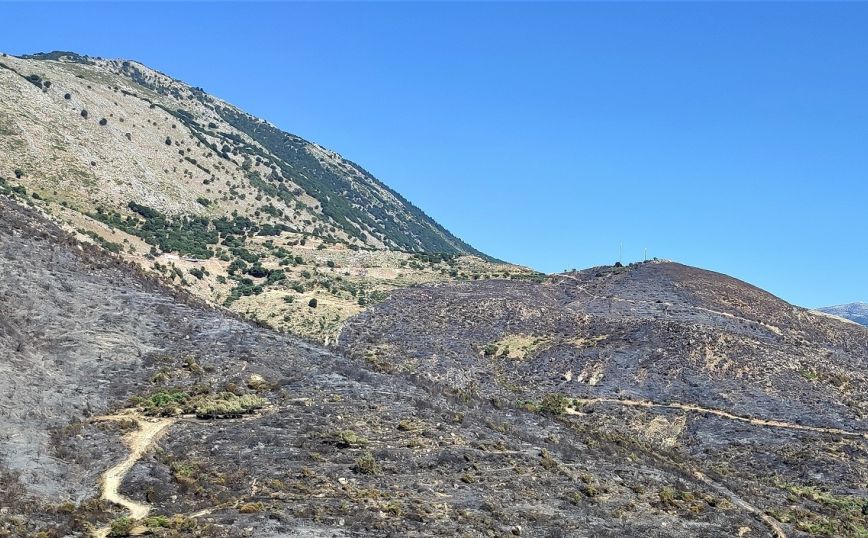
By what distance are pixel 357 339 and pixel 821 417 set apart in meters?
29.2

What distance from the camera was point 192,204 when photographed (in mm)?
88062

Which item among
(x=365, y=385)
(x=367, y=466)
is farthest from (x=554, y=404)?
(x=367, y=466)

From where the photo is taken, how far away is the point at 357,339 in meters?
53.6

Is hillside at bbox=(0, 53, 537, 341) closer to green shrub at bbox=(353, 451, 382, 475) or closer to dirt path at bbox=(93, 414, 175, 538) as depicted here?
dirt path at bbox=(93, 414, 175, 538)

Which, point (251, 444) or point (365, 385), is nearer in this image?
point (251, 444)

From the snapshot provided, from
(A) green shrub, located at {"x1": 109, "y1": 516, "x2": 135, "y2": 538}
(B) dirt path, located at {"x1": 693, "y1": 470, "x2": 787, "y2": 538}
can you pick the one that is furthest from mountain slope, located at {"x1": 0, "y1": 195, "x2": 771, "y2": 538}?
(B) dirt path, located at {"x1": 693, "y1": 470, "x2": 787, "y2": 538}

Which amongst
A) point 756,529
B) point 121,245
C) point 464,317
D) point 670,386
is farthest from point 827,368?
point 121,245

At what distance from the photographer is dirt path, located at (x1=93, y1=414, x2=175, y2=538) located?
19969 mm

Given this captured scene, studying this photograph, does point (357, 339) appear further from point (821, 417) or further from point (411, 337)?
point (821, 417)

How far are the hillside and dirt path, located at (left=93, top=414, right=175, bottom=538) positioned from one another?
26171 millimetres

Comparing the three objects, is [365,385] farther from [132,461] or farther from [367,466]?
[132,461]

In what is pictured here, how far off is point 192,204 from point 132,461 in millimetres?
68639

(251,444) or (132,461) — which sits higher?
(251,444)

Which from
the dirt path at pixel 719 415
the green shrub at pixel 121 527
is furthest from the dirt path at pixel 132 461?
the dirt path at pixel 719 415
